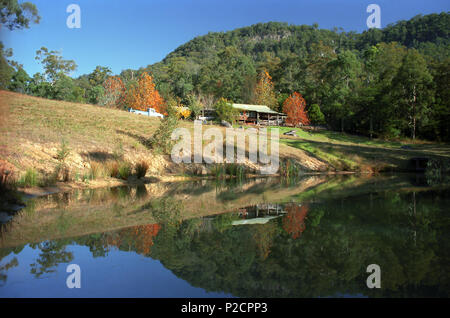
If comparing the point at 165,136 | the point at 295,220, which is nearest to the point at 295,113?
the point at 165,136

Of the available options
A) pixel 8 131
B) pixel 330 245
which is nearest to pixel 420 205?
pixel 330 245

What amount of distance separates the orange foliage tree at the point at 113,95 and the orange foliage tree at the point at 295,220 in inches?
2077

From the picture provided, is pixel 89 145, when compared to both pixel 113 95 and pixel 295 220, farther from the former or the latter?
pixel 113 95

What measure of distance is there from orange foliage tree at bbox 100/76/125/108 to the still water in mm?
51575

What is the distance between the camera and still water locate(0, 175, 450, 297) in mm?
3709

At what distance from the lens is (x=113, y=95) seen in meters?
60.0

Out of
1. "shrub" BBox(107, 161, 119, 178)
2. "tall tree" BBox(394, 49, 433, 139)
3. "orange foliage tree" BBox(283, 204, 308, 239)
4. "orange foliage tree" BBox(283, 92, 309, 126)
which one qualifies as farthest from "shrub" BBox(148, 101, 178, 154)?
"orange foliage tree" BBox(283, 92, 309, 126)

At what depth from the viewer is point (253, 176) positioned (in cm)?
2220

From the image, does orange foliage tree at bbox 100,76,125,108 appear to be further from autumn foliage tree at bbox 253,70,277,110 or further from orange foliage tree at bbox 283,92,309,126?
orange foliage tree at bbox 283,92,309,126

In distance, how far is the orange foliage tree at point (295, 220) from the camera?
6277mm
